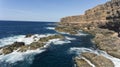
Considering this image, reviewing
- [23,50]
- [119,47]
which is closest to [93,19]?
[119,47]

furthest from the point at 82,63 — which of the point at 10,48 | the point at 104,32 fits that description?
the point at 104,32

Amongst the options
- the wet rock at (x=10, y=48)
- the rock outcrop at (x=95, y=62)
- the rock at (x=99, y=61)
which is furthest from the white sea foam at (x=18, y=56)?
the rock at (x=99, y=61)

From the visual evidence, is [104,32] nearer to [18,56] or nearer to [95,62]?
[95,62]

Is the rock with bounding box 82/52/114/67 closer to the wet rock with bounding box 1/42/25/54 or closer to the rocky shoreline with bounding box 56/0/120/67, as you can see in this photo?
the rocky shoreline with bounding box 56/0/120/67

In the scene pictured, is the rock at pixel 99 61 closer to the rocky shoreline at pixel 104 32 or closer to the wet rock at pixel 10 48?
the rocky shoreline at pixel 104 32

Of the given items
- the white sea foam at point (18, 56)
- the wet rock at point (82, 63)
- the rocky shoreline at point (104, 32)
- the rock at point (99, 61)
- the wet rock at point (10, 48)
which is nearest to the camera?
the wet rock at point (82, 63)

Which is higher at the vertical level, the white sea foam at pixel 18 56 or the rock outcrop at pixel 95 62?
the rock outcrop at pixel 95 62

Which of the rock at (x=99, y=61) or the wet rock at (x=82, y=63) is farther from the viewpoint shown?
the rock at (x=99, y=61)

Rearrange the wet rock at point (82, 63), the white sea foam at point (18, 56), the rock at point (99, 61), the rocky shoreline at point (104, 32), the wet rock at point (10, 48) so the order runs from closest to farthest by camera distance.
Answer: the wet rock at point (82, 63) → the rock at point (99, 61) → the rocky shoreline at point (104, 32) → the white sea foam at point (18, 56) → the wet rock at point (10, 48)

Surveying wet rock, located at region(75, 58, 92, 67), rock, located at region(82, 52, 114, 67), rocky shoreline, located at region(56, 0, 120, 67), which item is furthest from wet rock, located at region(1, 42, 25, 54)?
rock, located at region(82, 52, 114, 67)

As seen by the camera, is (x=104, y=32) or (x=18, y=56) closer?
(x=18, y=56)

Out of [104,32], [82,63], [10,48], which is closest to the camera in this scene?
[82,63]

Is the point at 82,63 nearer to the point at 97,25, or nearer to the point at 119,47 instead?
the point at 119,47
